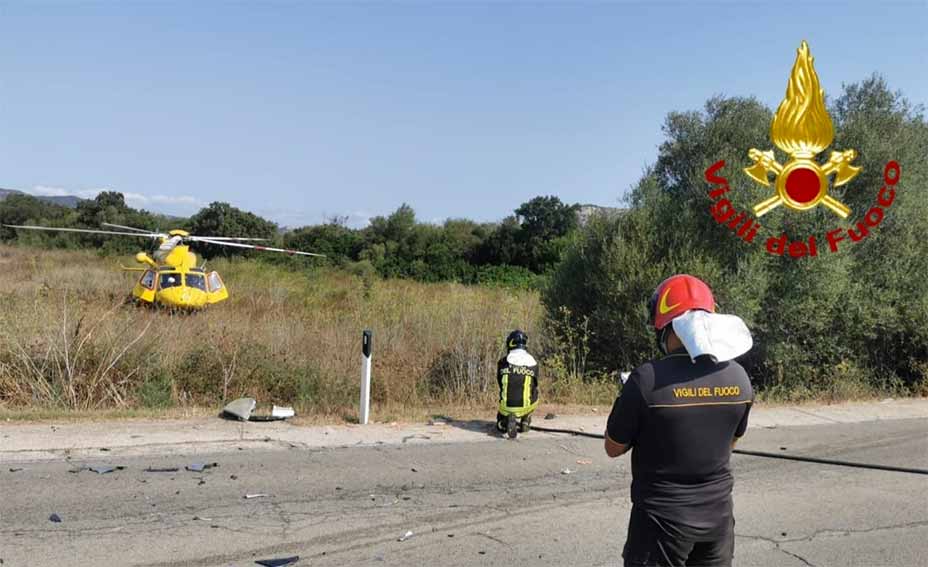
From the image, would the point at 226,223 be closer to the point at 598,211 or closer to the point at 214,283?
the point at 214,283

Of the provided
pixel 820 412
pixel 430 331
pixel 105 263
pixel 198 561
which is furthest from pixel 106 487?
pixel 105 263

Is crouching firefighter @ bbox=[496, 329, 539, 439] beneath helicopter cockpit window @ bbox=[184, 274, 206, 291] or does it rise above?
beneath

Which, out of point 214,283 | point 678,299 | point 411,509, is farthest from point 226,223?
point 678,299

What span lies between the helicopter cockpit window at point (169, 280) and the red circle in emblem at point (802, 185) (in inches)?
684

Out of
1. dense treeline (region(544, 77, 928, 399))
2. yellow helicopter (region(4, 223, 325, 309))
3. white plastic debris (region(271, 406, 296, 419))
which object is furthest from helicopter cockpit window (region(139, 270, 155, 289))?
white plastic debris (region(271, 406, 296, 419))

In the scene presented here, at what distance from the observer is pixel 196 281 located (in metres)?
22.5

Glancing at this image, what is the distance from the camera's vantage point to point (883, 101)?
579 inches

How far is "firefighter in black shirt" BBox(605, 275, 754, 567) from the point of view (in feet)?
9.42

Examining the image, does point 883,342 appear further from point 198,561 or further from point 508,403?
point 198,561

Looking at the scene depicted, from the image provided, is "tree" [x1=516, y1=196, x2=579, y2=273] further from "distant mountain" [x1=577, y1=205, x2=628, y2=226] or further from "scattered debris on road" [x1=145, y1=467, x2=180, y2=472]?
"scattered debris on road" [x1=145, y1=467, x2=180, y2=472]

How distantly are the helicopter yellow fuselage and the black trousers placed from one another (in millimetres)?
20290

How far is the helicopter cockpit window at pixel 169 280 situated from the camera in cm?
2186

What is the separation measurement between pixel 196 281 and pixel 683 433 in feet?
71.2

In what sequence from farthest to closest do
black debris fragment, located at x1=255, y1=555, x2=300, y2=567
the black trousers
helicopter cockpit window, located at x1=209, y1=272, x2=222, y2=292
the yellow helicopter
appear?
1. helicopter cockpit window, located at x1=209, y1=272, x2=222, y2=292
2. the yellow helicopter
3. black debris fragment, located at x1=255, y1=555, x2=300, y2=567
4. the black trousers
